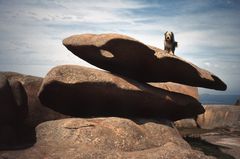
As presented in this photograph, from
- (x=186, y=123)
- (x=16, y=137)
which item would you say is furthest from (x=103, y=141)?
(x=186, y=123)

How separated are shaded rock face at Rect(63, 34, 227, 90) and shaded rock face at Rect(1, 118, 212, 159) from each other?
321 cm

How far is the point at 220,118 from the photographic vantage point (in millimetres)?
35500

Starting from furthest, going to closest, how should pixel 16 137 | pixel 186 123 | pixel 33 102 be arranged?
pixel 186 123 < pixel 33 102 < pixel 16 137

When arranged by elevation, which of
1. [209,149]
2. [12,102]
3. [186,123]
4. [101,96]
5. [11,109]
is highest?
[101,96]

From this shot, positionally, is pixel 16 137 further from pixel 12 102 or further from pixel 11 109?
pixel 12 102

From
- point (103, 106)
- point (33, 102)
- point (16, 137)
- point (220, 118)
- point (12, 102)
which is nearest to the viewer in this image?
point (16, 137)

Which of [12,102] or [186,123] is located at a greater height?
[12,102]

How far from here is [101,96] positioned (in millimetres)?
16859

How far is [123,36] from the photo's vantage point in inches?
630

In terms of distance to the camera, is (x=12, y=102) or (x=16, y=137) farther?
(x=12, y=102)

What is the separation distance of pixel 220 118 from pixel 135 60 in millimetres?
21236

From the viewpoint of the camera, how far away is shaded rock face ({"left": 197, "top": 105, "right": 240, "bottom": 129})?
34.8m

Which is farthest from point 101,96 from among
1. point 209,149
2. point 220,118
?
point 220,118

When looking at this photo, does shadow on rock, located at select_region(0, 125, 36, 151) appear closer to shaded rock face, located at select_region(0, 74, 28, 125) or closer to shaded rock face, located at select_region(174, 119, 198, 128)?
shaded rock face, located at select_region(0, 74, 28, 125)
